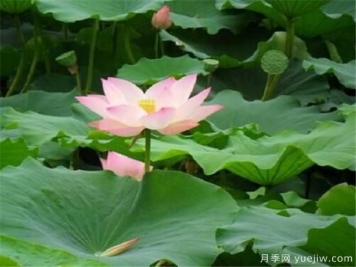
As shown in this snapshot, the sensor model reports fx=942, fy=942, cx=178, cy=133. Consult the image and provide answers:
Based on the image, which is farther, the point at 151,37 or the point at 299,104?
the point at 151,37

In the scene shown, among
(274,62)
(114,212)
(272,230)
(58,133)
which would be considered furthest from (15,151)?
(274,62)

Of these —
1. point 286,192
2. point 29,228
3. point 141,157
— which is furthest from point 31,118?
point 29,228

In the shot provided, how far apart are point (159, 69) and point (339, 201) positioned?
2.51 feet

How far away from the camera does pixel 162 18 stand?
6.33ft

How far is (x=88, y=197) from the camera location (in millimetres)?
1141

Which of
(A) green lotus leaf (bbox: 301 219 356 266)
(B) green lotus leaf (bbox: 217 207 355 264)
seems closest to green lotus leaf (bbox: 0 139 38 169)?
(B) green lotus leaf (bbox: 217 207 355 264)

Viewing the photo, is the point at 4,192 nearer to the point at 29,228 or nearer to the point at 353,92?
the point at 29,228

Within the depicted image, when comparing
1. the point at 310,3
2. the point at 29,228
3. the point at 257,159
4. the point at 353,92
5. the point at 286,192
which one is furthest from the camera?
the point at 353,92

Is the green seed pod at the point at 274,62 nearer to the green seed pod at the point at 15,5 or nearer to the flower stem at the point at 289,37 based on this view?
the flower stem at the point at 289,37

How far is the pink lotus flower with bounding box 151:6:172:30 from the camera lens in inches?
75.9

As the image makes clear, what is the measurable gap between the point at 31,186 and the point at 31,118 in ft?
1.58

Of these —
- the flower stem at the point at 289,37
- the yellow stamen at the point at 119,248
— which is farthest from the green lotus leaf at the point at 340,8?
the yellow stamen at the point at 119,248

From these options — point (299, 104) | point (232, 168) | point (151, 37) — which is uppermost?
point (151, 37)

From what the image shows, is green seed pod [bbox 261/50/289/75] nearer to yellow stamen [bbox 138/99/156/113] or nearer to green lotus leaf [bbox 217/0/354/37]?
green lotus leaf [bbox 217/0/354/37]
